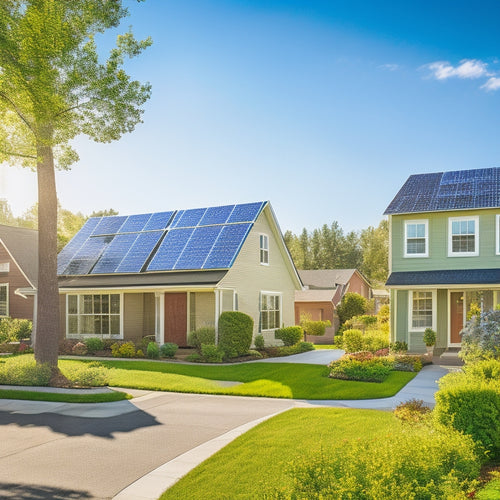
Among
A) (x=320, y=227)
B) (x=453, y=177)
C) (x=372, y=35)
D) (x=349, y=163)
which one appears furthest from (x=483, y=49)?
(x=320, y=227)

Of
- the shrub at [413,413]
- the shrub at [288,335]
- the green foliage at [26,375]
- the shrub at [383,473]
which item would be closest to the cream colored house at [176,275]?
the shrub at [288,335]

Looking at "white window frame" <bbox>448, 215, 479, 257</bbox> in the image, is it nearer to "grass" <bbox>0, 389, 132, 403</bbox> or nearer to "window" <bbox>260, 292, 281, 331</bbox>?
"window" <bbox>260, 292, 281, 331</bbox>

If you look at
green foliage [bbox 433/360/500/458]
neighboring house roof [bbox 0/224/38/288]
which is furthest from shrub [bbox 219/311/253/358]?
green foliage [bbox 433/360/500/458]

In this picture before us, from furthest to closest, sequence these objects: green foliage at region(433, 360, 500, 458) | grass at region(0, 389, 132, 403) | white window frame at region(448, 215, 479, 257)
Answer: white window frame at region(448, 215, 479, 257), grass at region(0, 389, 132, 403), green foliage at region(433, 360, 500, 458)

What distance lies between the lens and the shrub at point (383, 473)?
4.73m

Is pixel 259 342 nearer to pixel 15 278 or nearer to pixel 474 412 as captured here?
pixel 15 278

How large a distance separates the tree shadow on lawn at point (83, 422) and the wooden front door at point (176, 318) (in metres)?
12.9

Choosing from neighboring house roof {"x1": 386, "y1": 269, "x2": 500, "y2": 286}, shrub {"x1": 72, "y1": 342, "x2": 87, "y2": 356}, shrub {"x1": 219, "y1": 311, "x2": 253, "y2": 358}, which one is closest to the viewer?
neighboring house roof {"x1": 386, "y1": 269, "x2": 500, "y2": 286}

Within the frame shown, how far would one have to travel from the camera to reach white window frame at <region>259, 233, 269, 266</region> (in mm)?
26297

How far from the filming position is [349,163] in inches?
1032

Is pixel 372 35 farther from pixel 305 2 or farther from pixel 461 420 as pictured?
pixel 461 420

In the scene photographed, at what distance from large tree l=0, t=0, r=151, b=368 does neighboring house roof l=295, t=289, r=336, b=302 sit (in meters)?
26.1

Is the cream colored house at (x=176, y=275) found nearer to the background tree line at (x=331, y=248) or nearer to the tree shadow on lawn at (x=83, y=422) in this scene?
the tree shadow on lawn at (x=83, y=422)

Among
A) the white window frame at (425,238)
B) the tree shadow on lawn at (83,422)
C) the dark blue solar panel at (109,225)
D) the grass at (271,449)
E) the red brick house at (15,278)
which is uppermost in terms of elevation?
the dark blue solar panel at (109,225)
